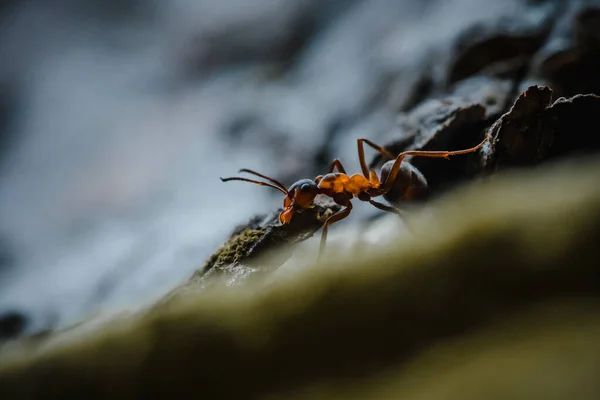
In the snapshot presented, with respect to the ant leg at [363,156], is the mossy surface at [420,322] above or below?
below

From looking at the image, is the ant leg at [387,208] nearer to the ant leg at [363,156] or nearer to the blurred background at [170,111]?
the ant leg at [363,156]

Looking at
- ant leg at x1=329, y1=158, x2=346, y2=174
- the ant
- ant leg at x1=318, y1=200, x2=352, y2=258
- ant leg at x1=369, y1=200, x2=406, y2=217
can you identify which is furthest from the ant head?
ant leg at x1=329, y1=158, x2=346, y2=174

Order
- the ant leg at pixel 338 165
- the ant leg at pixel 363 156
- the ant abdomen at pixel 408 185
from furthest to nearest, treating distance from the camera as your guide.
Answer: the ant leg at pixel 338 165 → the ant leg at pixel 363 156 → the ant abdomen at pixel 408 185

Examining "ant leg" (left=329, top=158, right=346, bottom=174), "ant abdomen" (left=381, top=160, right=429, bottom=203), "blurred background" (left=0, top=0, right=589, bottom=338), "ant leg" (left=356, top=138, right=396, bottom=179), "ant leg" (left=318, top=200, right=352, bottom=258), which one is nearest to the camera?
"ant leg" (left=318, top=200, right=352, bottom=258)

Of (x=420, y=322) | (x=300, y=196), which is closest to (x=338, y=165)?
(x=300, y=196)

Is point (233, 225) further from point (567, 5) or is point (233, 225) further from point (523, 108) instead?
point (567, 5)

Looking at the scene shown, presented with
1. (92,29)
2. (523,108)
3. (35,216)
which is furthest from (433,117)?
(92,29)

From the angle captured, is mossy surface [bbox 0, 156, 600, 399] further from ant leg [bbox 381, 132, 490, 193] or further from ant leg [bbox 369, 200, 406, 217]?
ant leg [bbox 381, 132, 490, 193]

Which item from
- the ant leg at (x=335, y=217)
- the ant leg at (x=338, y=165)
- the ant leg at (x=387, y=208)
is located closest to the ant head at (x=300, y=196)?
the ant leg at (x=335, y=217)
